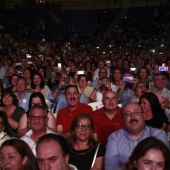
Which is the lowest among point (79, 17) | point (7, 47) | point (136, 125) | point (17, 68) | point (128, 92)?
point (136, 125)

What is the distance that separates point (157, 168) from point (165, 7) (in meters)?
25.0

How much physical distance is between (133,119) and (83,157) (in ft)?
1.99

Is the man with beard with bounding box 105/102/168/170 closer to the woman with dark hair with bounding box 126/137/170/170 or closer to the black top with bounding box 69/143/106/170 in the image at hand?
the black top with bounding box 69/143/106/170

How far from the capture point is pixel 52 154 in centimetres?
298

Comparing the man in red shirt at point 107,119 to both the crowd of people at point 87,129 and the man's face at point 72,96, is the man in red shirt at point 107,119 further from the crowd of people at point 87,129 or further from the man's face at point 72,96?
the man's face at point 72,96

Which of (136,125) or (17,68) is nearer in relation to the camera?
(136,125)

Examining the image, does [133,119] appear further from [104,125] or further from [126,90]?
[126,90]

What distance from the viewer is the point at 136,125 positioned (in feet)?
13.6

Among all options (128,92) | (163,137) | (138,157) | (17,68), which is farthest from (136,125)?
(17,68)

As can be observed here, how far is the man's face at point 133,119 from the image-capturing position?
4.14 m

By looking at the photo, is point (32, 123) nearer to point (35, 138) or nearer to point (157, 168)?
point (35, 138)

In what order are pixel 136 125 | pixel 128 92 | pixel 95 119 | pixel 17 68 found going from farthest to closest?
pixel 17 68
pixel 128 92
pixel 95 119
pixel 136 125

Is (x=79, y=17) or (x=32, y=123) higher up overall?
(x=79, y=17)

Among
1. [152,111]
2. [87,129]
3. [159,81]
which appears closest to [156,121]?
[152,111]
